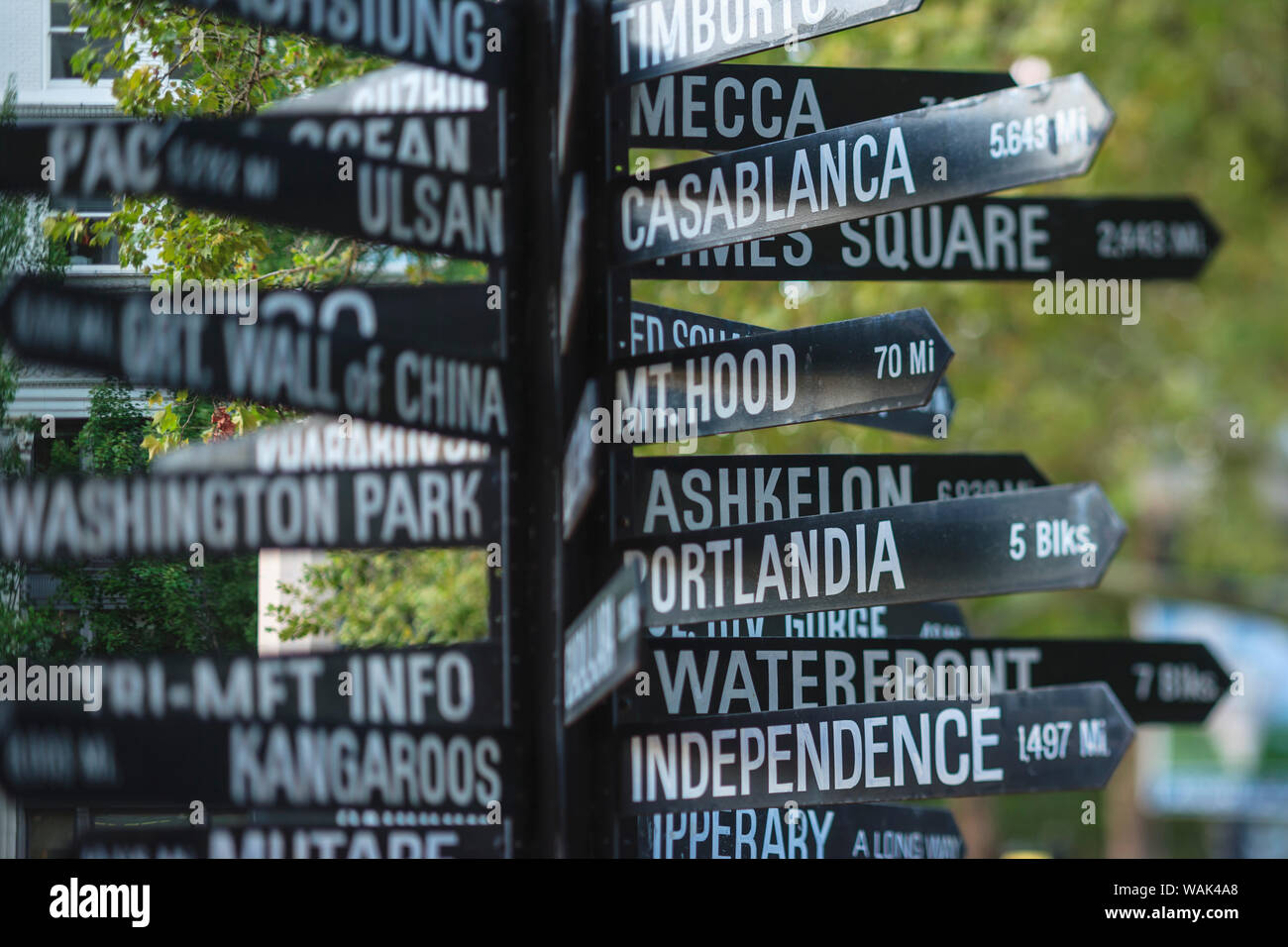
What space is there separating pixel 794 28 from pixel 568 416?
76 centimetres

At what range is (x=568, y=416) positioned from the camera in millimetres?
3008

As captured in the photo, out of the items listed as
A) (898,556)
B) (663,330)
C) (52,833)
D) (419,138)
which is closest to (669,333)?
(663,330)

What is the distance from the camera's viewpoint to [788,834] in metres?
3.12

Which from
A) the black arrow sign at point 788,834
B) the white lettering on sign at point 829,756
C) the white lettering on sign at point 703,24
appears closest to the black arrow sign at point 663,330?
the white lettering on sign at point 703,24

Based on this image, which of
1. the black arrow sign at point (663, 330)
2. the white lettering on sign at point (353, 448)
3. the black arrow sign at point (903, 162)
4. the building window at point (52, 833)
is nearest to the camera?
the building window at point (52, 833)

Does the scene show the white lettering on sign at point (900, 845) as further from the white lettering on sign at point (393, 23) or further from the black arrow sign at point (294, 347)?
the white lettering on sign at point (393, 23)

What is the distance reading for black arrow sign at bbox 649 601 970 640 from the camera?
3332 mm

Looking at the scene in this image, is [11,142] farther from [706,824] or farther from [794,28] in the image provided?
[706,824]

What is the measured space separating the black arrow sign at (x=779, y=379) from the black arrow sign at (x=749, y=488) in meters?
0.11

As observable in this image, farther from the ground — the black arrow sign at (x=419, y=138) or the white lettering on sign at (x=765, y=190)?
the black arrow sign at (x=419, y=138)

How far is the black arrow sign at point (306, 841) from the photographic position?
2539mm

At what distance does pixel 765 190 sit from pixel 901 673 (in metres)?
0.95

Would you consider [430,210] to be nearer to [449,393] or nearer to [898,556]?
[449,393]

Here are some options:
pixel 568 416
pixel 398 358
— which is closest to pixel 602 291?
pixel 568 416
